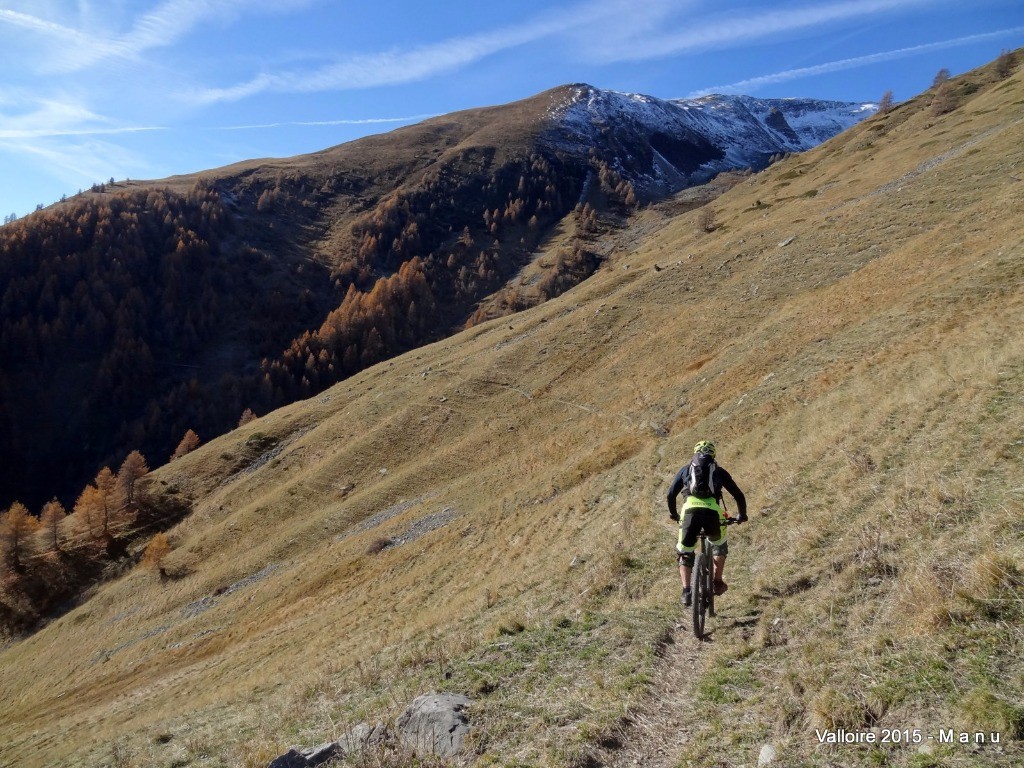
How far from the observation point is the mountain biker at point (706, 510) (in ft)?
30.2

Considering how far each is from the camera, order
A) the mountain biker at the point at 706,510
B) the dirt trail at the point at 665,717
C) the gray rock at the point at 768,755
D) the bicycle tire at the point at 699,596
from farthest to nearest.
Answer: the mountain biker at the point at 706,510, the bicycle tire at the point at 699,596, the dirt trail at the point at 665,717, the gray rock at the point at 768,755

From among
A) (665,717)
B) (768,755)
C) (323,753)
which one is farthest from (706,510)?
(323,753)

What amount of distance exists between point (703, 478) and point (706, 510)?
0.58 metres

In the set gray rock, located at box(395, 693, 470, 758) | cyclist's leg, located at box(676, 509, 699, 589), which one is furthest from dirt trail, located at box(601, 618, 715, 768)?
gray rock, located at box(395, 693, 470, 758)

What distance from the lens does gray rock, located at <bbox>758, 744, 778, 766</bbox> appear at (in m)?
5.52

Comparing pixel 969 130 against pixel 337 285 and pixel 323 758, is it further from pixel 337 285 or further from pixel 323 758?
pixel 337 285

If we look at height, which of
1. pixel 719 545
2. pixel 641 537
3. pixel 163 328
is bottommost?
pixel 641 537

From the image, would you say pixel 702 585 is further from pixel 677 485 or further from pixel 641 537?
pixel 641 537

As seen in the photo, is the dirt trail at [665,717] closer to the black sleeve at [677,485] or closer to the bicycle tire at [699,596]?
the bicycle tire at [699,596]

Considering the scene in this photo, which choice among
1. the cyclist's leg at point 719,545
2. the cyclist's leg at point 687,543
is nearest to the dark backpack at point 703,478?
the cyclist's leg at point 687,543

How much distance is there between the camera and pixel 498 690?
8680mm

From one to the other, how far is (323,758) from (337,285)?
8044 inches

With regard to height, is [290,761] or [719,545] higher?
[719,545]

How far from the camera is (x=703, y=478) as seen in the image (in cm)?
942
